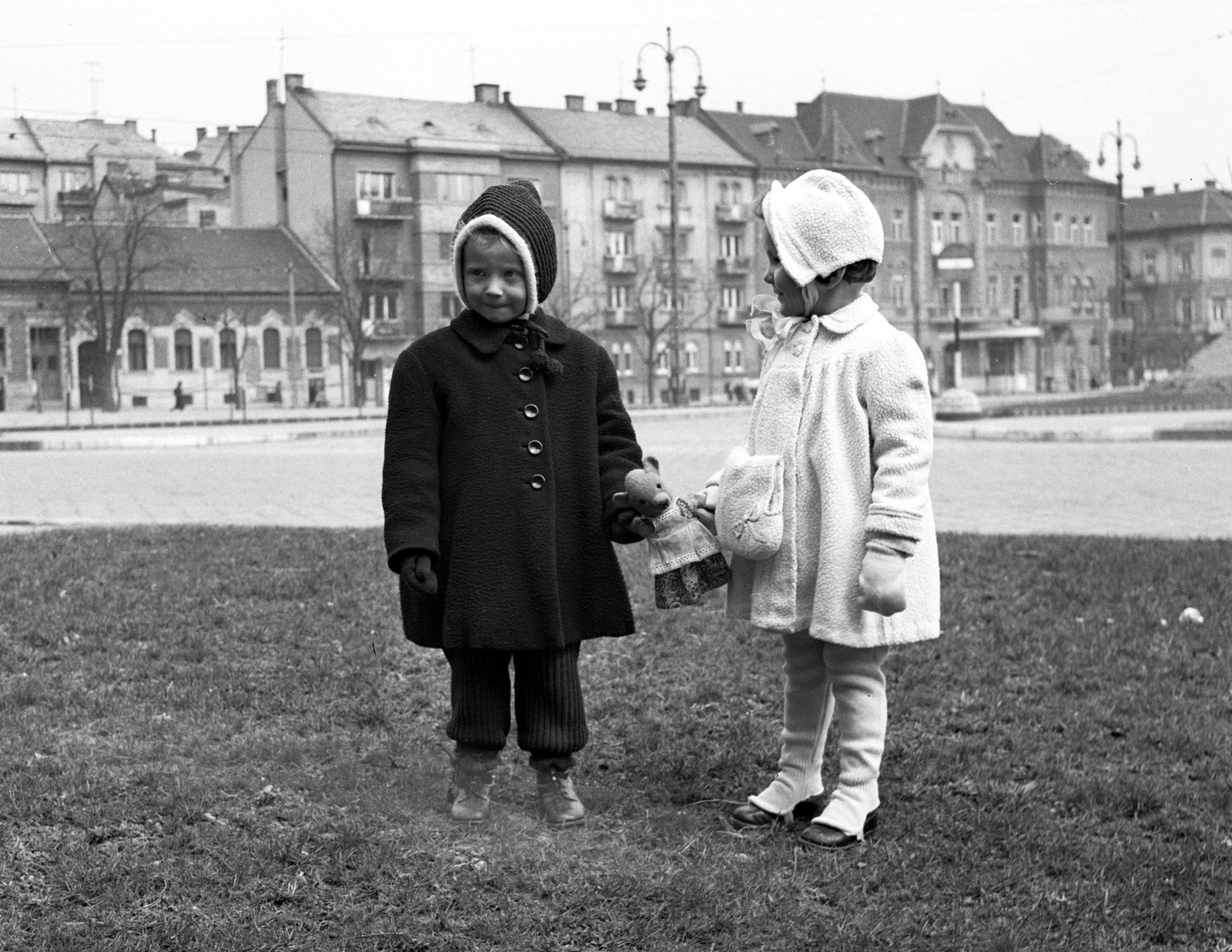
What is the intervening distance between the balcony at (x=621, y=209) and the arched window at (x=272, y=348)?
15.5 m

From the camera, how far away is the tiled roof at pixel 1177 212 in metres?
83.8

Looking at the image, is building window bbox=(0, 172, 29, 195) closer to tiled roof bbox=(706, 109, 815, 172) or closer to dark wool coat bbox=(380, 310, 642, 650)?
tiled roof bbox=(706, 109, 815, 172)

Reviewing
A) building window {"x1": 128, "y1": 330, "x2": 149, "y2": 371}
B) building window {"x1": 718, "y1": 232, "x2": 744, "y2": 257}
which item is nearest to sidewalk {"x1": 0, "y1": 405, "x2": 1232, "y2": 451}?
building window {"x1": 128, "y1": 330, "x2": 149, "y2": 371}

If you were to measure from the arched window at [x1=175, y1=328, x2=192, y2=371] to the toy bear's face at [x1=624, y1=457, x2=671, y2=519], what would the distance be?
57075 millimetres

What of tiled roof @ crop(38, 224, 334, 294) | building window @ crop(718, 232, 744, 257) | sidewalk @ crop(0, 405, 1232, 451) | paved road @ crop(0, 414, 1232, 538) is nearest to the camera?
paved road @ crop(0, 414, 1232, 538)

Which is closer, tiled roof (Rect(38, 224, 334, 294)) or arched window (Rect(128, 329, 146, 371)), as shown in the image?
tiled roof (Rect(38, 224, 334, 294))

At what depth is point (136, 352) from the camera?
58312 mm

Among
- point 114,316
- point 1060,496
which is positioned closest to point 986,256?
point 114,316

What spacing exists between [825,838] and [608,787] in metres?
0.83

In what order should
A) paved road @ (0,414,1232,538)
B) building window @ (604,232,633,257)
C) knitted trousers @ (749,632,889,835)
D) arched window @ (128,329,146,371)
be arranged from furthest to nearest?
→ 1. building window @ (604,232,633,257)
2. arched window @ (128,329,146,371)
3. paved road @ (0,414,1232,538)
4. knitted trousers @ (749,632,889,835)

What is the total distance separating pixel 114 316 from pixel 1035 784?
52.1m

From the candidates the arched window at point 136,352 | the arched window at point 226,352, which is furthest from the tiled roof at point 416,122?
the arched window at point 136,352

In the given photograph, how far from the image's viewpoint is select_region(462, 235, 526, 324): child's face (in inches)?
163

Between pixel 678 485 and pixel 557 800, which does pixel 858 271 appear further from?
pixel 678 485
